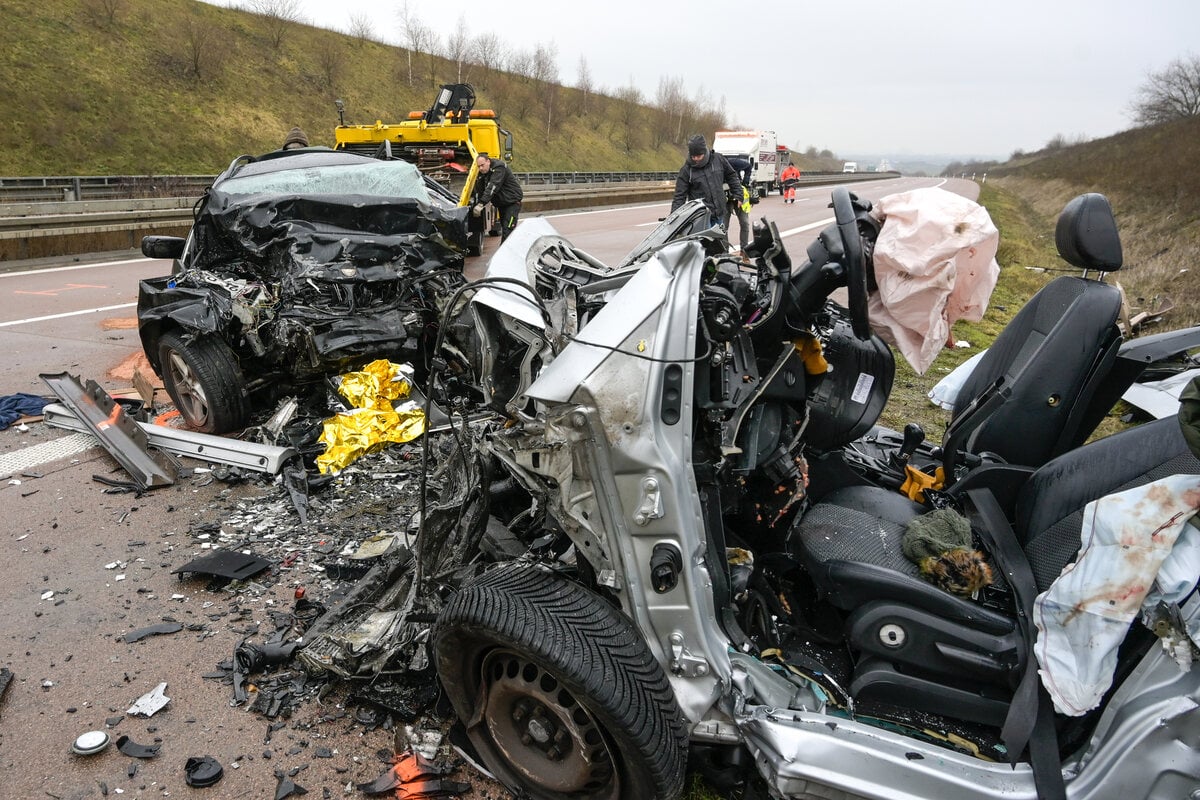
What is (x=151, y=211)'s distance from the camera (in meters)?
15.3

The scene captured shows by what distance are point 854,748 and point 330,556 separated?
8.84 feet

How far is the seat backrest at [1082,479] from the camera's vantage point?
2.17 m

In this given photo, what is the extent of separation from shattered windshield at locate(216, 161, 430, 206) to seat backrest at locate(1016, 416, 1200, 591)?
518cm

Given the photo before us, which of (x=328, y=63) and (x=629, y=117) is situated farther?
(x=629, y=117)

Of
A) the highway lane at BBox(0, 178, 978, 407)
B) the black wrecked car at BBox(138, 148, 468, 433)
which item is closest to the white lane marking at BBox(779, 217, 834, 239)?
the highway lane at BBox(0, 178, 978, 407)

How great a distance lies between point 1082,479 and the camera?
90.5 inches

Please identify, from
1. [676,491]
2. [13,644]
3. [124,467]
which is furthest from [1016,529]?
[124,467]

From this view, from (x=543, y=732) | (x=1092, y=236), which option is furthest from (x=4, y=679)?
(x=1092, y=236)

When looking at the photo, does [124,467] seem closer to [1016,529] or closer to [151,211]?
[1016,529]

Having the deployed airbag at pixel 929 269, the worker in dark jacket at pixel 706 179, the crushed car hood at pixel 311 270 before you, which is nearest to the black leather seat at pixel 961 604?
the deployed airbag at pixel 929 269

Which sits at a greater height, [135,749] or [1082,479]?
[1082,479]

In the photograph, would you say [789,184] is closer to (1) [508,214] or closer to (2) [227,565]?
(1) [508,214]

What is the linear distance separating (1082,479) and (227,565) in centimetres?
354

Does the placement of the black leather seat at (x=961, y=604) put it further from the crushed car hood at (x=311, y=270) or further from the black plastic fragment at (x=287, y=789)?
the crushed car hood at (x=311, y=270)
